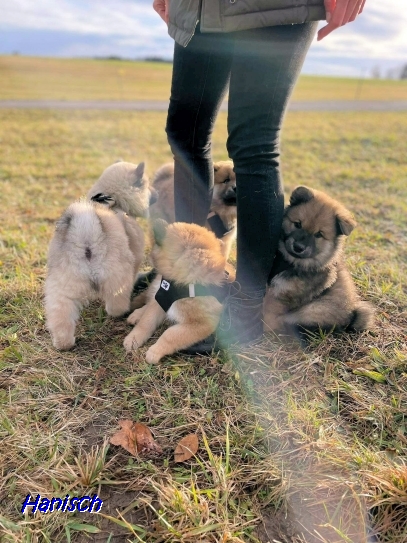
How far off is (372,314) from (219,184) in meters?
1.54

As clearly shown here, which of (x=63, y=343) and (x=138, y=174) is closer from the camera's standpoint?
(x=63, y=343)

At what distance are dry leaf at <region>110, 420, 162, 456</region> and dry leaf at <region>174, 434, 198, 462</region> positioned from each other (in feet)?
0.25

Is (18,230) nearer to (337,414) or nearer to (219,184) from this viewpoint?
(219,184)

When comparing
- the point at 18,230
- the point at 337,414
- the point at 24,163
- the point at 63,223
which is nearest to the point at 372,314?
the point at 337,414

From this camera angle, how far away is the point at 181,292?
2.19 meters

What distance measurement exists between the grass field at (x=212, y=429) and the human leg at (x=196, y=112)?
940 mm

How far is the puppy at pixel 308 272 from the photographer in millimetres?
2361

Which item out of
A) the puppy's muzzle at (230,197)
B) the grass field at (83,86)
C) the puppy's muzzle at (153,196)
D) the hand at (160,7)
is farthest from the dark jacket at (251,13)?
the grass field at (83,86)

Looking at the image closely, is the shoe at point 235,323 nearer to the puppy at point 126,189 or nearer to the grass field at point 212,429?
the grass field at point 212,429

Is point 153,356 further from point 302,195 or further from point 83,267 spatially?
point 302,195

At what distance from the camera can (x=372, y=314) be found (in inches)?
92.7

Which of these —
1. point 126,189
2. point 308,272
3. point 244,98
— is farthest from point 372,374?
point 126,189

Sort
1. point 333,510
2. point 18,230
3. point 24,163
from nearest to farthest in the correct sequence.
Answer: point 333,510 < point 18,230 < point 24,163

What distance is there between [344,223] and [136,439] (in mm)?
1612
